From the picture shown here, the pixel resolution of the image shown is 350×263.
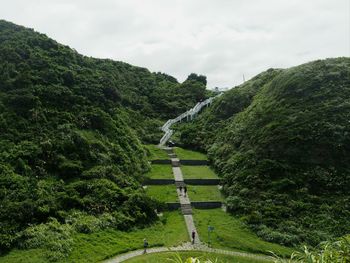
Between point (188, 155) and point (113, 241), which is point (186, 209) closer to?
point (113, 241)

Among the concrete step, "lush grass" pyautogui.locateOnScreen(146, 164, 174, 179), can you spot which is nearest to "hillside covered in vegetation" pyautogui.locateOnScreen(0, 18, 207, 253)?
"lush grass" pyautogui.locateOnScreen(146, 164, 174, 179)

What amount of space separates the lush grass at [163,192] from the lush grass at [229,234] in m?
3.24

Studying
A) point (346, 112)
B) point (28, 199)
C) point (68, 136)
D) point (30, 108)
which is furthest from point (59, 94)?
point (346, 112)

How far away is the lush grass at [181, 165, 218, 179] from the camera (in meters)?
45.1

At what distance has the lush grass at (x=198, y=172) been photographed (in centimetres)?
4509

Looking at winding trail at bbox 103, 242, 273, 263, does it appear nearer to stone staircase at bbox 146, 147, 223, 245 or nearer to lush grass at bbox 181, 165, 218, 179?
stone staircase at bbox 146, 147, 223, 245

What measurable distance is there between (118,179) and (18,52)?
25932mm

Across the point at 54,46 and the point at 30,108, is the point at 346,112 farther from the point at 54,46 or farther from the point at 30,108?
the point at 54,46

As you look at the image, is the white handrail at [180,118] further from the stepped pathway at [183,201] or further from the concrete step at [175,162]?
the stepped pathway at [183,201]

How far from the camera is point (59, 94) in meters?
48.1

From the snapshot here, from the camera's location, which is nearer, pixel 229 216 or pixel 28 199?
pixel 28 199

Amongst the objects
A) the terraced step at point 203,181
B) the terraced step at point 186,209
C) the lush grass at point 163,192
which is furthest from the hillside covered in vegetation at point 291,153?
the lush grass at point 163,192

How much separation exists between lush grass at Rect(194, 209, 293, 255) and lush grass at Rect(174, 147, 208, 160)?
1507 centimetres

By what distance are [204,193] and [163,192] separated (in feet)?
13.6
